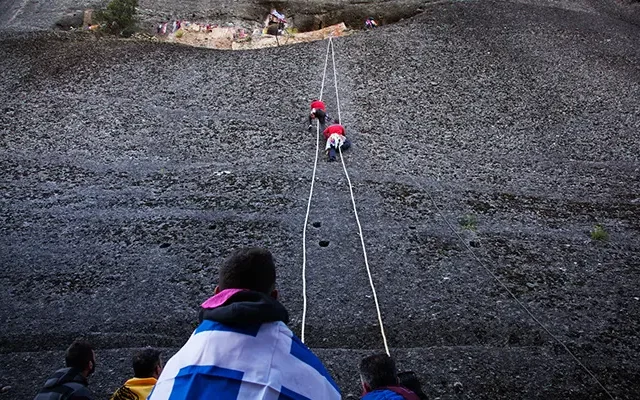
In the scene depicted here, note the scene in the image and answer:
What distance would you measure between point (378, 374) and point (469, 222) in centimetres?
555

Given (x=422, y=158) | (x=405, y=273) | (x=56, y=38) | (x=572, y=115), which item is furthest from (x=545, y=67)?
(x=56, y=38)

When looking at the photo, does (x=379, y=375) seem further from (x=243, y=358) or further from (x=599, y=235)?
(x=599, y=235)

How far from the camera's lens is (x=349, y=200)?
9.02 m

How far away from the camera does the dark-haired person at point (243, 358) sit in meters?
2.28

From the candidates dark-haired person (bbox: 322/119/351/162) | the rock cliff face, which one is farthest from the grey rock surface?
the rock cliff face

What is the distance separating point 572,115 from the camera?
42.7 ft

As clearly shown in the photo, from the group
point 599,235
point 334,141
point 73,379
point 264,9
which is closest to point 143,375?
point 73,379

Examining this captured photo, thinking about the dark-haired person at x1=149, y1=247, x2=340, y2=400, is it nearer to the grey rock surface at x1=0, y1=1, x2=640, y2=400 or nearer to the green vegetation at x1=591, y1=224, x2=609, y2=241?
the grey rock surface at x1=0, y1=1, x2=640, y2=400

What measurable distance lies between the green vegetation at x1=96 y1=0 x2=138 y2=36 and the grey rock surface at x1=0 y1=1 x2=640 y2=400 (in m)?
1.40

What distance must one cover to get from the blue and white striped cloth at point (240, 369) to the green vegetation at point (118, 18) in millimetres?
17258

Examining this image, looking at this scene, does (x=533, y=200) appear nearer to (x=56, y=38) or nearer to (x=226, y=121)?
(x=226, y=121)

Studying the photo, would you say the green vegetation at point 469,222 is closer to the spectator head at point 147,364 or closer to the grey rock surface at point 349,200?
the grey rock surface at point 349,200

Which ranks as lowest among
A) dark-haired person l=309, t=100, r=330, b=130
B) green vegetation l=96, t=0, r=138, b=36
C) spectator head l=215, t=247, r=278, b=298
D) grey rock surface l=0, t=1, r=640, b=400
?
grey rock surface l=0, t=1, r=640, b=400

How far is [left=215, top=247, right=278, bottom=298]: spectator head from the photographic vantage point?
8.45 ft
